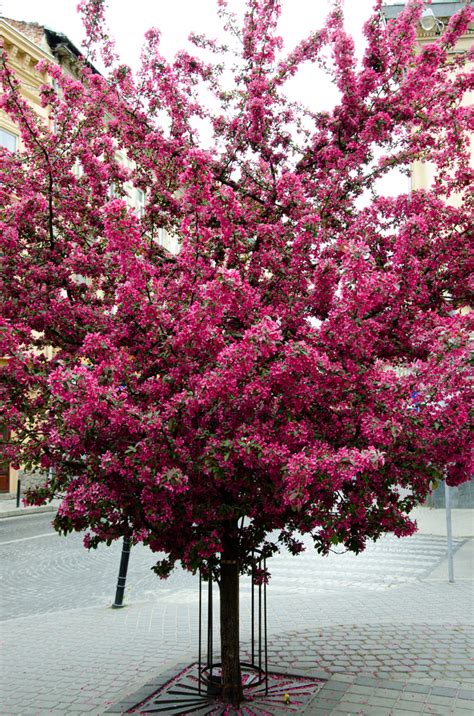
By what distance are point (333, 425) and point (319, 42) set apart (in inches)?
146

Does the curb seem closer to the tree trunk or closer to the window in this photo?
the window

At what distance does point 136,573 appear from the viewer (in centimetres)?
1180

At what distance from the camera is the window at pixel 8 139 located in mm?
25875

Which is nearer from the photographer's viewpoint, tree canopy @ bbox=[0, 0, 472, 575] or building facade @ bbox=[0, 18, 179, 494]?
tree canopy @ bbox=[0, 0, 472, 575]

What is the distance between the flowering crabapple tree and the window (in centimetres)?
2148

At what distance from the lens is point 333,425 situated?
4.37m

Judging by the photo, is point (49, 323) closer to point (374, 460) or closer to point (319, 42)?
point (374, 460)

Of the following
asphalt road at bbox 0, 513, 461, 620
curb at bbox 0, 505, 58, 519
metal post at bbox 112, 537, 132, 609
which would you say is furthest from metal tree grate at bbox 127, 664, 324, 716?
curb at bbox 0, 505, 58, 519

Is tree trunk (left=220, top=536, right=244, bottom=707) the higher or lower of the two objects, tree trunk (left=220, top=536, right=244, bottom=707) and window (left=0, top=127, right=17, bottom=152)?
the lower

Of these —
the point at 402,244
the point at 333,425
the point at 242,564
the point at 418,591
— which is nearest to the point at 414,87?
the point at 402,244

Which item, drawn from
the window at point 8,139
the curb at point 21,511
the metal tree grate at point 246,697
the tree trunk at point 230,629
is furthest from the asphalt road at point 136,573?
the window at point 8,139

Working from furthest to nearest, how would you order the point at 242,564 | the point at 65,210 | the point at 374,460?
the point at 65,210 < the point at 242,564 < the point at 374,460

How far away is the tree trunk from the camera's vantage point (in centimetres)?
530

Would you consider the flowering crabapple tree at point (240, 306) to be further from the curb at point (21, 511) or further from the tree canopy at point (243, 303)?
the curb at point (21, 511)
